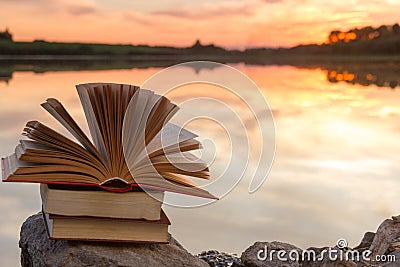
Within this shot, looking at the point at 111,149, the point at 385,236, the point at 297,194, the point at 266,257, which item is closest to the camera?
the point at 111,149

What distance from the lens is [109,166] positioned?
151 centimetres

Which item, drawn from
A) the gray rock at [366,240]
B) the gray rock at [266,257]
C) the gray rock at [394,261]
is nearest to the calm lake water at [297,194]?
the gray rock at [366,240]

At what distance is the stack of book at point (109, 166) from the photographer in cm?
150

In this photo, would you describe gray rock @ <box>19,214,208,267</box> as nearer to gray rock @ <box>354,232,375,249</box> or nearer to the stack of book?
the stack of book

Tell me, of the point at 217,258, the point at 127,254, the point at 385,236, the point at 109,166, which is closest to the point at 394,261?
the point at 385,236

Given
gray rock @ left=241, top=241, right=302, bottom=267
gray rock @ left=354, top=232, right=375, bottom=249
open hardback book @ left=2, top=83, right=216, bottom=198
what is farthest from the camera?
gray rock @ left=354, top=232, right=375, bottom=249

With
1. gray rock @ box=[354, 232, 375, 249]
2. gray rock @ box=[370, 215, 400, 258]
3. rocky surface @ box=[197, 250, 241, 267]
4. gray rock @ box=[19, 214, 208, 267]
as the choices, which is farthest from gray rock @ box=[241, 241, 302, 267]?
gray rock @ box=[354, 232, 375, 249]

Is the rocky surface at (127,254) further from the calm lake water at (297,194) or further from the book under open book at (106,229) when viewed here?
the calm lake water at (297,194)

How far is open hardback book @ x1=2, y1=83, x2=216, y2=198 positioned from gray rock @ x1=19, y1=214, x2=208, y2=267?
0.19 metres

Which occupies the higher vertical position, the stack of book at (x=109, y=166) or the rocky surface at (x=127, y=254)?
the stack of book at (x=109, y=166)

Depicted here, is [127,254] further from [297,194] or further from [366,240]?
[297,194]

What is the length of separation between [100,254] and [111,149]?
28cm

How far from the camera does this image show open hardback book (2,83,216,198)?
150 centimetres

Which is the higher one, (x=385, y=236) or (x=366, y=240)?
(x=385, y=236)
